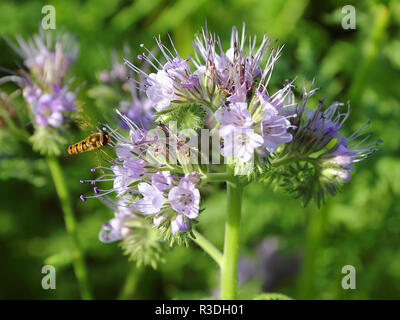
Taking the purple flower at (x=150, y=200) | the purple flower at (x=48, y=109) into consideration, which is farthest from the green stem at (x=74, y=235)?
the purple flower at (x=150, y=200)

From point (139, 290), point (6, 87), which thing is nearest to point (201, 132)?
point (139, 290)

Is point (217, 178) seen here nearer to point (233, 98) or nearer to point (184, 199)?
point (184, 199)

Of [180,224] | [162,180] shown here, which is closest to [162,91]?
[162,180]

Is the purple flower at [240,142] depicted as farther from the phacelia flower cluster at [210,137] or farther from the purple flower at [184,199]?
the purple flower at [184,199]

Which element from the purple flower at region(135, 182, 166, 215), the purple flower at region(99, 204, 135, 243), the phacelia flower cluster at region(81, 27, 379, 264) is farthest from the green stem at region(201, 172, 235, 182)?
the purple flower at region(99, 204, 135, 243)

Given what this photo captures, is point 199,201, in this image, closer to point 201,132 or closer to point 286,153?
point 201,132
